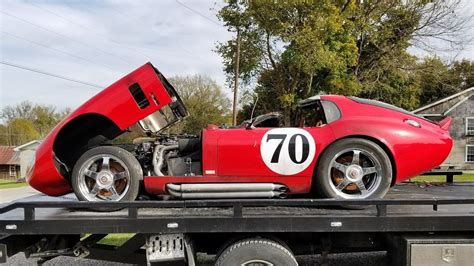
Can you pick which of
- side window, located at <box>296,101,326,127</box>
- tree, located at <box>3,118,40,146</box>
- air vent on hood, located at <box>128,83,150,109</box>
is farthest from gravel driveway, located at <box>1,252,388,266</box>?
tree, located at <box>3,118,40,146</box>

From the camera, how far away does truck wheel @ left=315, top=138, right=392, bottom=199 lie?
3.78 metres

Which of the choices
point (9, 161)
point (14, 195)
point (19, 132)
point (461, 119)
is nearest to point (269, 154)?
point (14, 195)

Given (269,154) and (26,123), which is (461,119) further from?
(26,123)

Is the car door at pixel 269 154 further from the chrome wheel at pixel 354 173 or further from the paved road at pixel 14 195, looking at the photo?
the paved road at pixel 14 195

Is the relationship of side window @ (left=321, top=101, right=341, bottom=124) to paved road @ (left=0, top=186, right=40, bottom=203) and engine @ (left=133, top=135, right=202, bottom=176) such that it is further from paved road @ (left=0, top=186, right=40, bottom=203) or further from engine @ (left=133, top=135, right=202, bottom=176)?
paved road @ (left=0, top=186, right=40, bottom=203)

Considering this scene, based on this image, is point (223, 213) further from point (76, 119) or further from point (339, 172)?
point (76, 119)

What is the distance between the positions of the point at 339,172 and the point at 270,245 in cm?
99

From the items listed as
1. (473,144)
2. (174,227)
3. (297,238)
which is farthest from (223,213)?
(473,144)

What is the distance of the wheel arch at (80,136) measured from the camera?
409 centimetres

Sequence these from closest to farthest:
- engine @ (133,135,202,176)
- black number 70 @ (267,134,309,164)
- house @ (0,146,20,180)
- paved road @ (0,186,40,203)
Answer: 1. black number 70 @ (267,134,309,164)
2. engine @ (133,135,202,176)
3. paved road @ (0,186,40,203)
4. house @ (0,146,20,180)

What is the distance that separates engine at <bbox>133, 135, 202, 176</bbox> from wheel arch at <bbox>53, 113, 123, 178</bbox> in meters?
0.32

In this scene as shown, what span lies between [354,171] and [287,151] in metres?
0.65

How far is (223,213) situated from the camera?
140 inches

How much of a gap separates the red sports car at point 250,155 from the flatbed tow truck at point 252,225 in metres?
0.24
